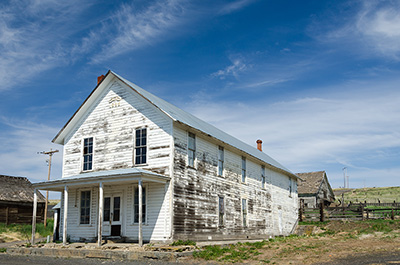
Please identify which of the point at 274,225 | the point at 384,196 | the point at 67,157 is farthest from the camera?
the point at 384,196

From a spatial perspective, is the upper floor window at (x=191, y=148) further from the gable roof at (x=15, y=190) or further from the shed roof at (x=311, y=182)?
the shed roof at (x=311, y=182)

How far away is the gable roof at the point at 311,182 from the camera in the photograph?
4525 centimetres

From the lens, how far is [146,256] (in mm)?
15578

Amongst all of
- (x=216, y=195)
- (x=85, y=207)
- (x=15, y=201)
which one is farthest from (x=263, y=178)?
(x=15, y=201)

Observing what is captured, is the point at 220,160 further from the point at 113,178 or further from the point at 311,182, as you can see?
the point at 311,182

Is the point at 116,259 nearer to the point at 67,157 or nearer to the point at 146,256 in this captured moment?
the point at 146,256

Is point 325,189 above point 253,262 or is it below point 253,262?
above

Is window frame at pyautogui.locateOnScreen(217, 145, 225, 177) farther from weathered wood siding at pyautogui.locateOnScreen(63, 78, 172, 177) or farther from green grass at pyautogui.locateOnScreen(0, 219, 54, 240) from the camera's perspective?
green grass at pyautogui.locateOnScreen(0, 219, 54, 240)

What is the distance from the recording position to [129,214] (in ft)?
62.4

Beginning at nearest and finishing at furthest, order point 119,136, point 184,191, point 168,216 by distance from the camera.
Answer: point 168,216 < point 184,191 < point 119,136

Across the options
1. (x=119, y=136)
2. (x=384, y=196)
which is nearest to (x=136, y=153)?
(x=119, y=136)

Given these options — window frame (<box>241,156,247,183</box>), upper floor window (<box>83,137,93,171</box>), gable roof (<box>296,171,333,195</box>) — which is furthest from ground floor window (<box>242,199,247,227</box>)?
gable roof (<box>296,171,333,195</box>)

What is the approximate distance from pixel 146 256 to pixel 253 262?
415 centimetres

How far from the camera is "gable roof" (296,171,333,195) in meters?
45.2
